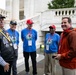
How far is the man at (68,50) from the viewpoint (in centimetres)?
389

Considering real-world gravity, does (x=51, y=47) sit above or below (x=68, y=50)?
below

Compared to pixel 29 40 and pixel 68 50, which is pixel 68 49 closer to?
pixel 68 50

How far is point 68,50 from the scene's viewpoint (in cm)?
405

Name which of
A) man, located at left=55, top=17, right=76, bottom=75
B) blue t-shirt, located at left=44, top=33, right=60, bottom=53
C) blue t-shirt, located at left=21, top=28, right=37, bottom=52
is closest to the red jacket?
man, located at left=55, top=17, right=76, bottom=75

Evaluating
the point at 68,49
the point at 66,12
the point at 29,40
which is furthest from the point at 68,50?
the point at 66,12

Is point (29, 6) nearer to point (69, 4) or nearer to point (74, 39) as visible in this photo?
point (69, 4)

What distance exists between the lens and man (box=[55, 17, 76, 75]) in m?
3.89

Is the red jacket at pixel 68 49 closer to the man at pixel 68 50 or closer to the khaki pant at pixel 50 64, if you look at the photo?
the man at pixel 68 50

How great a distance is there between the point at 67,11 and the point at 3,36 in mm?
11315

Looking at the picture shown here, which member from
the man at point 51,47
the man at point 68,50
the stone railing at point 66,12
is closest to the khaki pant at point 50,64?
the man at point 51,47

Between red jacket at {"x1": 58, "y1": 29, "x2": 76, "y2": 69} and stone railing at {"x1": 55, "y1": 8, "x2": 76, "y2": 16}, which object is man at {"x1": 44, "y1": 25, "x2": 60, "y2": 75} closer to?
red jacket at {"x1": 58, "y1": 29, "x2": 76, "y2": 69}

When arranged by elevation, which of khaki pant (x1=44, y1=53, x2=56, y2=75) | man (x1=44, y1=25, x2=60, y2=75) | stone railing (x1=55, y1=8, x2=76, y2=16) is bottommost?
khaki pant (x1=44, y1=53, x2=56, y2=75)

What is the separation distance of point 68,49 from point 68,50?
2cm

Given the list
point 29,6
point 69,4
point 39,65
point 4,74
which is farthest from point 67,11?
point 4,74
